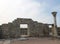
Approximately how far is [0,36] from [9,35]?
139cm

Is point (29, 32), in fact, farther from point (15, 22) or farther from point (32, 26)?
point (15, 22)

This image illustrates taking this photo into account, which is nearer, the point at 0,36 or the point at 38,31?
the point at 0,36

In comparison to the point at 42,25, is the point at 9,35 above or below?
below

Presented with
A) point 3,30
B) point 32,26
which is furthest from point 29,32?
point 3,30

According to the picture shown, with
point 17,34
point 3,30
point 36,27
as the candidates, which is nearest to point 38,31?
point 36,27

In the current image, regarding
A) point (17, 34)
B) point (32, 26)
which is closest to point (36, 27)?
point (32, 26)

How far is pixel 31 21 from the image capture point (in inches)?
910

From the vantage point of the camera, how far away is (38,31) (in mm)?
23188

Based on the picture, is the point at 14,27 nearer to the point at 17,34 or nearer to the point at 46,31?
the point at 17,34

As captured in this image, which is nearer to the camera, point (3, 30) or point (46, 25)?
point (3, 30)

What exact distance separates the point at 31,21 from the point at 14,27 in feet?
9.55

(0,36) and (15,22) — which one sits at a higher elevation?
(15,22)

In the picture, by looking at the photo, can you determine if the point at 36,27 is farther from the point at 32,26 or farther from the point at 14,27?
the point at 14,27

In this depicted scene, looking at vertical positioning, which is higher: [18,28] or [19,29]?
[18,28]
